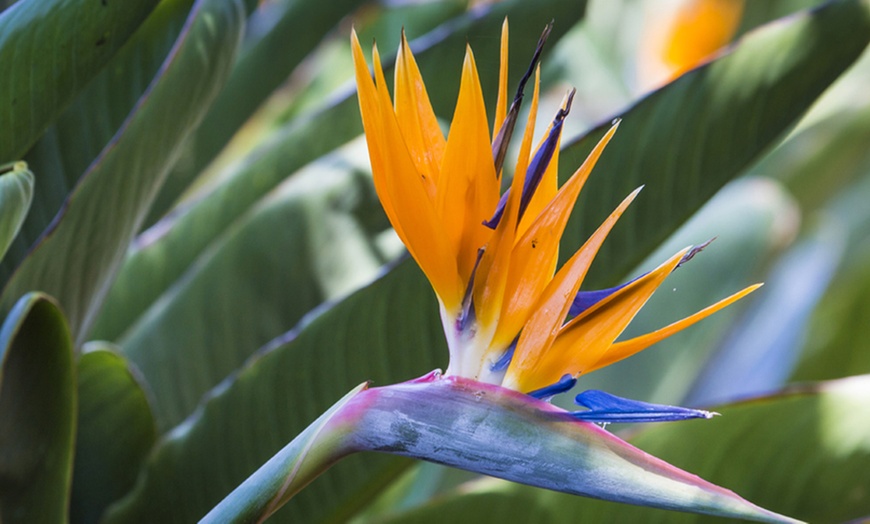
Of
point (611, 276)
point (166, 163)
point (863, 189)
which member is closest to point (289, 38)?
point (166, 163)

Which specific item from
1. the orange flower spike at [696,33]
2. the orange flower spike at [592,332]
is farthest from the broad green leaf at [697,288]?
the orange flower spike at [696,33]

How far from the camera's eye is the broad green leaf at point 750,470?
655 millimetres

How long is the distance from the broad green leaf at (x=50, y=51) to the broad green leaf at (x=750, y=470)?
0.39 meters

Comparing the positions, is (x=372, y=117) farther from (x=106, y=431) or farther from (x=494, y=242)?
(x=106, y=431)

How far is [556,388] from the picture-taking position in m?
0.39

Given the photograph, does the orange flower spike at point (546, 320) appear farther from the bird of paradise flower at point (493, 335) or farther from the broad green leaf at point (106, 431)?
the broad green leaf at point (106, 431)

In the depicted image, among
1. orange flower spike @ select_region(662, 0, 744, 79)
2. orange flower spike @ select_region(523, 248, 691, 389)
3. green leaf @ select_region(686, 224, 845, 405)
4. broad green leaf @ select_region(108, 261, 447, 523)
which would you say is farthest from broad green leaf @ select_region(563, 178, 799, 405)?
orange flower spike @ select_region(662, 0, 744, 79)

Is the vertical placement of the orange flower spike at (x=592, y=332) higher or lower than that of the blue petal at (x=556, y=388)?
higher

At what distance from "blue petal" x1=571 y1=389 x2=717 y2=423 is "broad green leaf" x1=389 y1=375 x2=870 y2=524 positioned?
296 millimetres

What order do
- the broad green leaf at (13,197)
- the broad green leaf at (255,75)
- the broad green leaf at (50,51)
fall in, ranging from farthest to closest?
the broad green leaf at (255,75), the broad green leaf at (50,51), the broad green leaf at (13,197)

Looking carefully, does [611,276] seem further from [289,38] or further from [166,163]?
[289,38]

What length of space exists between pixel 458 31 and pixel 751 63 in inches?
11.2

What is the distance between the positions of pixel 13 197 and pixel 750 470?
0.53 metres

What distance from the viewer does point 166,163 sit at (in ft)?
2.32
